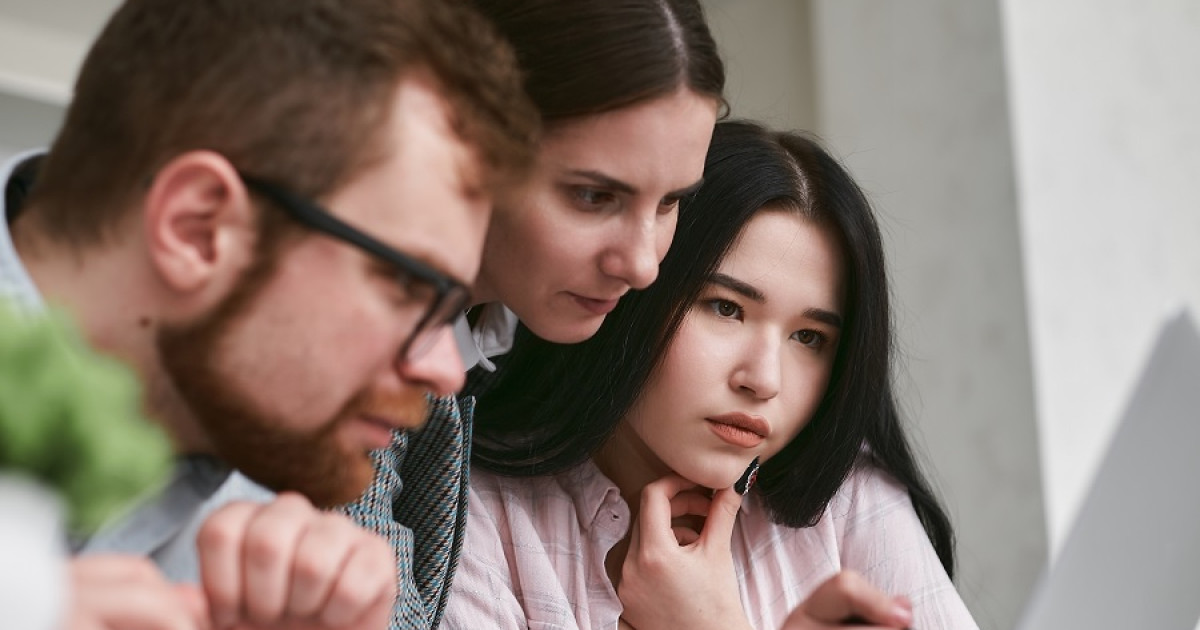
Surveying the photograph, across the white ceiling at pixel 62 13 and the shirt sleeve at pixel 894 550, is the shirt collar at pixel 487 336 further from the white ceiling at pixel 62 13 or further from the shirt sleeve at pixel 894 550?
the white ceiling at pixel 62 13


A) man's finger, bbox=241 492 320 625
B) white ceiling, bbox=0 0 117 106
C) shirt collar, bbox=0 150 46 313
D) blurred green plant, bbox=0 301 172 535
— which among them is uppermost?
blurred green plant, bbox=0 301 172 535

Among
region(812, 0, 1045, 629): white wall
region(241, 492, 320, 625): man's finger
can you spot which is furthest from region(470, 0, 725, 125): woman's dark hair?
region(812, 0, 1045, 629): white wall

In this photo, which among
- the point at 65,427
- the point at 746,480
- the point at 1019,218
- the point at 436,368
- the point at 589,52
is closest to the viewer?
the point at 65,427

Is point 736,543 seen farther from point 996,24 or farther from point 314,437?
point 996,24

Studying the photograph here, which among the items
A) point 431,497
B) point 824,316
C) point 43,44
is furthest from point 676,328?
point 43,44

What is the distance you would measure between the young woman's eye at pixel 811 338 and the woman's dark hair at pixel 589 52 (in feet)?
1.03

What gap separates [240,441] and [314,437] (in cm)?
4

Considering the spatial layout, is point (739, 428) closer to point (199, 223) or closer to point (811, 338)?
point (811, 338)

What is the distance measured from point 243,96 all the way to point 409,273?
0.42 ft

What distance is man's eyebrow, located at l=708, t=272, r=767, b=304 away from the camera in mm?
1275

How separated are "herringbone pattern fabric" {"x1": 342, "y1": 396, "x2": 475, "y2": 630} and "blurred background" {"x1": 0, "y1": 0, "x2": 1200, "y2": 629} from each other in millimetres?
1380

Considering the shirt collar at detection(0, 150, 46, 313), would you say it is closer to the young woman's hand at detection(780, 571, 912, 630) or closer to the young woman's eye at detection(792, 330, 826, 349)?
the young woman's hand at detection(780, 571, 912, 630)

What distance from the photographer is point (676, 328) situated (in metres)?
1.28

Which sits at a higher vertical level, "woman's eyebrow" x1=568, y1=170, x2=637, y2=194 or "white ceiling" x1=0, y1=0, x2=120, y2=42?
"woman's eyebrow" x1=568, y1=170, x2=637, y2=194
